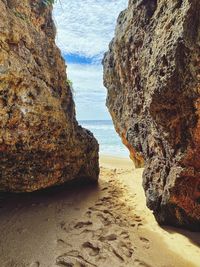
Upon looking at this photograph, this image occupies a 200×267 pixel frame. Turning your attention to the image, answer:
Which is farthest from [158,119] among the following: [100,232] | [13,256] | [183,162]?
[13,256]

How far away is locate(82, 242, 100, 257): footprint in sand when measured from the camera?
12.3ft

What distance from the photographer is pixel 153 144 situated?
5.23 metres

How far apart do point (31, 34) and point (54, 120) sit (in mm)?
1858

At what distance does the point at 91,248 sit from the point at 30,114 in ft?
7.60

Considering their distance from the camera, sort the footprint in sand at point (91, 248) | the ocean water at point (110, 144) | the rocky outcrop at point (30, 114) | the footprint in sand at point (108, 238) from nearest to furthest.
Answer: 1. the footprint in sand at point (91, 248)
2. the footprint in sand at point (108, 238)
3. the rocky outcrop at point (30, 114)
4. the ocean water at point (110, 144)

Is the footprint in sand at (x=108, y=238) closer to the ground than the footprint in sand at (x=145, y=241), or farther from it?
farther from it

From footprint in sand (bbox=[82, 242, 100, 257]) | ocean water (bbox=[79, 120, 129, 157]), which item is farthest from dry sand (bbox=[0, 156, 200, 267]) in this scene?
ocean water (bbox=[79, 120, 129, 157])

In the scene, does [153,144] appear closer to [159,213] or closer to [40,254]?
[159,213]

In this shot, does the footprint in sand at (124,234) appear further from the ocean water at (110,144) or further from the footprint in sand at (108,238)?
the ocean water at (110,144)

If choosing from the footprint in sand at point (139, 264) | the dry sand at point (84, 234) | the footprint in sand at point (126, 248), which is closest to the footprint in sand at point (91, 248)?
the dry sand at point (84, 234)

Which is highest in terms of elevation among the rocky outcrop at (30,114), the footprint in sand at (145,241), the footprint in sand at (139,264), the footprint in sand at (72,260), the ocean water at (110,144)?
the rocky outcrop at (30,114)

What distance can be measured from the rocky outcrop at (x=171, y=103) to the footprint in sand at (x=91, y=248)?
4.98ft

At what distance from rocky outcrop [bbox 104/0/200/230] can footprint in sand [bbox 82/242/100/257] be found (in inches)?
59.8

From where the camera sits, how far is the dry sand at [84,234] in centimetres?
361
